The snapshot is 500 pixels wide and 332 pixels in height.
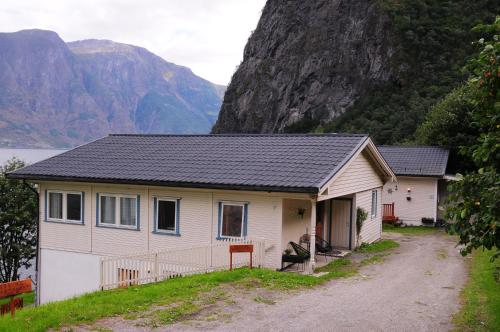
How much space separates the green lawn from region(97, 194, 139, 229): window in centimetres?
582

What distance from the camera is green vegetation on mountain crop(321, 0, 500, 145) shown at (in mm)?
67500

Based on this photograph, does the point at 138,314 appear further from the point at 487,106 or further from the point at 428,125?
the point at 428,125

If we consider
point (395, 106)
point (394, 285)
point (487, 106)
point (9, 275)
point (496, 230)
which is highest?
point (395, 106)

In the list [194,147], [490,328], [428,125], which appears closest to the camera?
[490,328]

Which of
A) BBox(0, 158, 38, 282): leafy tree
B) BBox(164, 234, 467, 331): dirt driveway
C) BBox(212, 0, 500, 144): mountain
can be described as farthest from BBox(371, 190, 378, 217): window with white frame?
BBox(212, 0, 500, 144): mountain

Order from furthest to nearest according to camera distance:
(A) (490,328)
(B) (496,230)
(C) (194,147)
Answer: (C) (194,147) → (A) (490,328) → (B) (496,230)

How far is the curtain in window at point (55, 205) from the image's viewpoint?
21.3m

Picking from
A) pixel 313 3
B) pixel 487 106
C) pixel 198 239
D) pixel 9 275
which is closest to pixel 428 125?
pixel 198 239

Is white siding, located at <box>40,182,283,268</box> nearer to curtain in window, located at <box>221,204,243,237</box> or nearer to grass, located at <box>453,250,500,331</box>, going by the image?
curtain in window, located at <box>221,204,243,237</box>

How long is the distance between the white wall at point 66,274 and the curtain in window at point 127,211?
6.41 feet

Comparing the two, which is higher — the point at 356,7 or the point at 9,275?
the point at 356,7

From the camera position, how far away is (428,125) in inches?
1610

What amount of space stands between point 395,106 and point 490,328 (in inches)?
2494

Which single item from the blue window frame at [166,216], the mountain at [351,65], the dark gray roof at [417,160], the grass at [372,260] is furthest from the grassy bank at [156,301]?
the mountain at [351,65]
